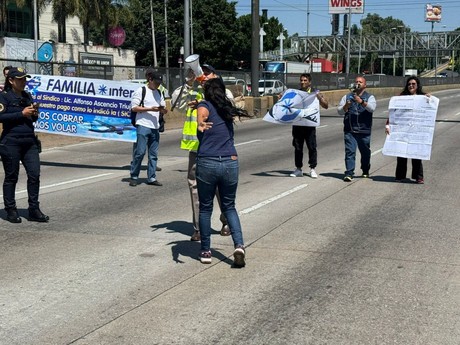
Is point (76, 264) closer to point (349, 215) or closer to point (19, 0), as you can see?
point (349, 215)

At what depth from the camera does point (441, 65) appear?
189 meters

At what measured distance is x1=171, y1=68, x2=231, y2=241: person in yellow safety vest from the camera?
7.39m

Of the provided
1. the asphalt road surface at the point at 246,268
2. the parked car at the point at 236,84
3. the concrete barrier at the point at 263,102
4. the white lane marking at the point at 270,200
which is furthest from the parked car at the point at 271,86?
the white lane marking at the point at 270,200

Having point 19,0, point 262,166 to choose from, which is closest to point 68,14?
point 19,0

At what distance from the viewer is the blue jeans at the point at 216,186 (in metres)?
6.30

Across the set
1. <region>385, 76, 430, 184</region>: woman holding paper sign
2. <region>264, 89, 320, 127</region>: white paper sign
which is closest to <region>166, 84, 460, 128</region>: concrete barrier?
<region>264, 89, 320, 127</region>: white paper sign

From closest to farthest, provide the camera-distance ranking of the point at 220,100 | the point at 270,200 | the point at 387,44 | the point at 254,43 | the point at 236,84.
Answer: the point at 220,100 → the point at 270,200 → the point at 254,43 → the point at 236,84 → the point at 387,44

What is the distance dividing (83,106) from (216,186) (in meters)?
9.43

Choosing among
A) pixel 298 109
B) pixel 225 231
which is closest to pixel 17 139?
pixel 225 231

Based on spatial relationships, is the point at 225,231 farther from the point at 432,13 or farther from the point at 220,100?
the point at 432,13

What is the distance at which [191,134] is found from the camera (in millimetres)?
7465

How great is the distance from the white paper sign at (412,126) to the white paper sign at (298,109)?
54.0 inches

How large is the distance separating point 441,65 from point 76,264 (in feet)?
639

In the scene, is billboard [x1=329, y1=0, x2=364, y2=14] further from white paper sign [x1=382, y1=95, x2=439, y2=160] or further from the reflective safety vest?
the reflective safety vest
